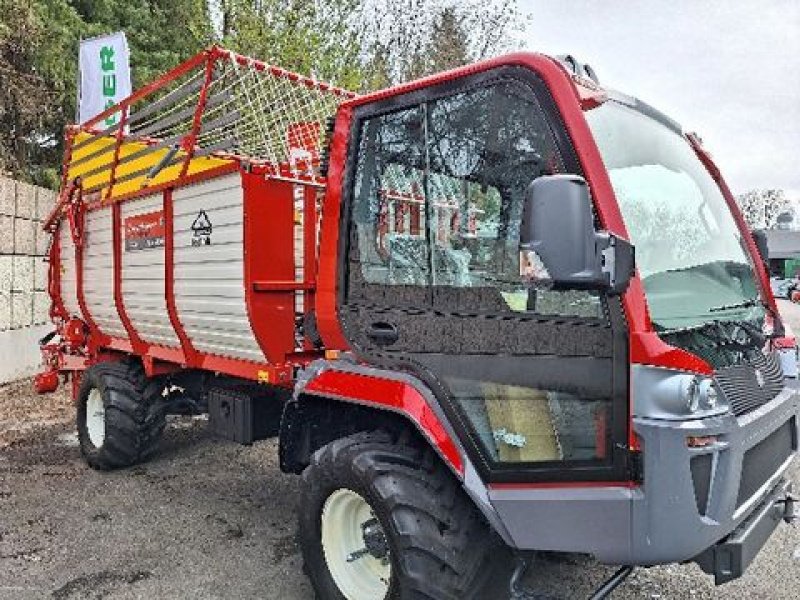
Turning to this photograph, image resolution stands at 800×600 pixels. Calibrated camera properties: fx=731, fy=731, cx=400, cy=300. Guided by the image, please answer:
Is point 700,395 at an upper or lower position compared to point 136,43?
lower

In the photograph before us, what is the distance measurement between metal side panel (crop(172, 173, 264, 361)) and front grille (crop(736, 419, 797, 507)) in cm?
238

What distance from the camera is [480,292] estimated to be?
281 cm

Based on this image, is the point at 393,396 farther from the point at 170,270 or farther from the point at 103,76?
the point at 103,76

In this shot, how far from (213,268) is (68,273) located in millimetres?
2633

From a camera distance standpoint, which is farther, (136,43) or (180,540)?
(136,43)

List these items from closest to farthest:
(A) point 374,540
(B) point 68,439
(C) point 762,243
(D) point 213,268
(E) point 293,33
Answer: (A) point 374,540 < (C) point 762,243 < (D) point 213,268 < (B) point 68,439 < (E) point 293,33

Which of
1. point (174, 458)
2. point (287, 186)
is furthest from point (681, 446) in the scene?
point (174, 458)

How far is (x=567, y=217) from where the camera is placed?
2.18 m

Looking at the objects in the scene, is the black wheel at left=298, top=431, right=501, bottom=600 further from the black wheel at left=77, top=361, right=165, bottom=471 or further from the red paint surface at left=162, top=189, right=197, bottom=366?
the black wheel at left=77, top=361, right=165, bottom=471

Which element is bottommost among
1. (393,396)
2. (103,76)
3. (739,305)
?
(393,396)

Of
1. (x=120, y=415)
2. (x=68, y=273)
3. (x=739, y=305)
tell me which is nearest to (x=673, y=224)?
(x=739, y=305)

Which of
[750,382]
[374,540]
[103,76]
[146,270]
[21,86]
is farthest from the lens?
[21,86]

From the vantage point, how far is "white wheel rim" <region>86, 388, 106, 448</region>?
551 centimetres

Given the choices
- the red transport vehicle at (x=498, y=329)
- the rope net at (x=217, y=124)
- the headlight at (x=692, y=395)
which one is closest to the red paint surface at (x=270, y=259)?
the red transport vehicle at (x=498, y=329)
